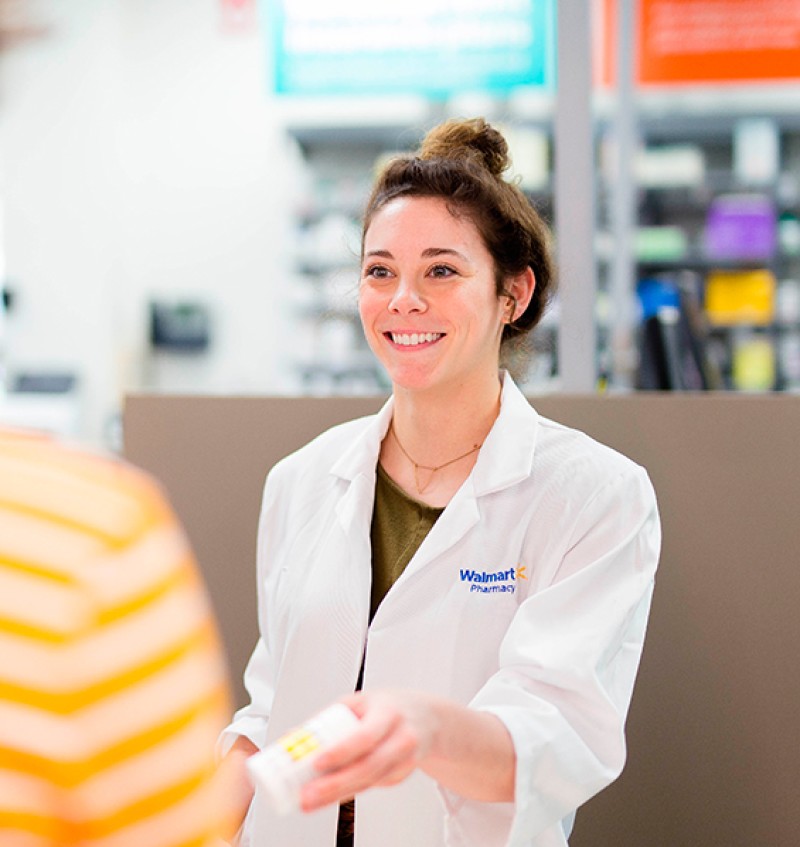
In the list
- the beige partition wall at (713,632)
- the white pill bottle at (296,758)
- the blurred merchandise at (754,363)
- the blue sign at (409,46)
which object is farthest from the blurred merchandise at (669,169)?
the white pill bottle at (296,758)

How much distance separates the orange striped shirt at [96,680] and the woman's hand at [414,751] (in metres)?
0.27

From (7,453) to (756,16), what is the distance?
4636 mm

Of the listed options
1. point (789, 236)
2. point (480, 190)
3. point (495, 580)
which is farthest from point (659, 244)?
point (495, 580)

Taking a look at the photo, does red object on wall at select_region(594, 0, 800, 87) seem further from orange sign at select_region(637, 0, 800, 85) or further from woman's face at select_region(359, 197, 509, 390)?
woman's face at select_region(359, 197, 509, 390)

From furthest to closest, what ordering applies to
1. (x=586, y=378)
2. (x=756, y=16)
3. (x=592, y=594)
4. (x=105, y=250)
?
1. (x=105, y=250)
2. (x=756, y=16)
3. (x=586, y=378)
4. (x=592, y=594)

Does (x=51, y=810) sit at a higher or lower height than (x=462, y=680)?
higher

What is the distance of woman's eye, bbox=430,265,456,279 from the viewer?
160 cm

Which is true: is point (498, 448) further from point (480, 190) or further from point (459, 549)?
point (480, 190)

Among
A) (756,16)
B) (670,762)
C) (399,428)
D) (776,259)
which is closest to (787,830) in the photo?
(670,762)

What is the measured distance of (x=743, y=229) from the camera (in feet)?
25.0

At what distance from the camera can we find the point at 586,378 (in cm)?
228

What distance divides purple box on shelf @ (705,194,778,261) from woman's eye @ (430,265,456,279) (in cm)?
652

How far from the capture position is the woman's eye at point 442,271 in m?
1.60

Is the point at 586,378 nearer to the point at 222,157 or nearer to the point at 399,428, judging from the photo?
the point at 399,428
